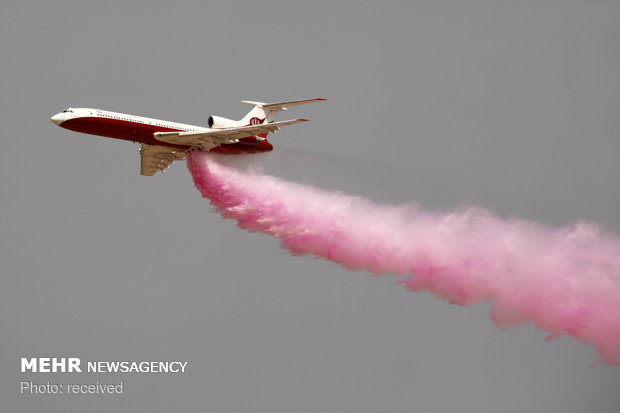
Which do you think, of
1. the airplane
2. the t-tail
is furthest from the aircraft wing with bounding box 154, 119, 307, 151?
the t-tail

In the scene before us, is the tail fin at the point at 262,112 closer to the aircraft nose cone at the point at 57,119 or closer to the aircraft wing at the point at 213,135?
the aircraft wing at the point at 213,135

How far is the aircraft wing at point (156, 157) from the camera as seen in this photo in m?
52.8

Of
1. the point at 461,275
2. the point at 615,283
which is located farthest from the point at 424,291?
the point at 615,283

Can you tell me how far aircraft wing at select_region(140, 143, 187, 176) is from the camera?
5275 cm

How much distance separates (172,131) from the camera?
168ft

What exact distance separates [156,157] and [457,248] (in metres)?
19.0

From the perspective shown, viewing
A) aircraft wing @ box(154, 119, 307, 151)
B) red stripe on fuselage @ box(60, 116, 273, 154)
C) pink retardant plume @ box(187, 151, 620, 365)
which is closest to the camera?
pink retardant plume @ box(187, 151, 620, 365)

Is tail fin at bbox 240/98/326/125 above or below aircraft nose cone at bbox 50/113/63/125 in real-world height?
above

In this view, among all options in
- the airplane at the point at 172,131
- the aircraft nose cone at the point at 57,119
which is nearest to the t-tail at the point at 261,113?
the airplane at the point at 172,131

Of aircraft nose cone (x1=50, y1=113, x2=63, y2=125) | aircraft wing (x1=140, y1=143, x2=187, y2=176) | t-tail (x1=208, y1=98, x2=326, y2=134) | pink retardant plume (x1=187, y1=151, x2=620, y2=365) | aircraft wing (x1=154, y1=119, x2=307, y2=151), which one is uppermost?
t-tail (x1=208, y1=98, x2=326, y2=134)

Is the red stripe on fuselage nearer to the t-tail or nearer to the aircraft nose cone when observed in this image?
the aircraft nose cone

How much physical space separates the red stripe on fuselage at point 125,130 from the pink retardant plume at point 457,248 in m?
1.74

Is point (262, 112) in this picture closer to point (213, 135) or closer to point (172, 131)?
point (213, 135)

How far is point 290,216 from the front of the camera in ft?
169
